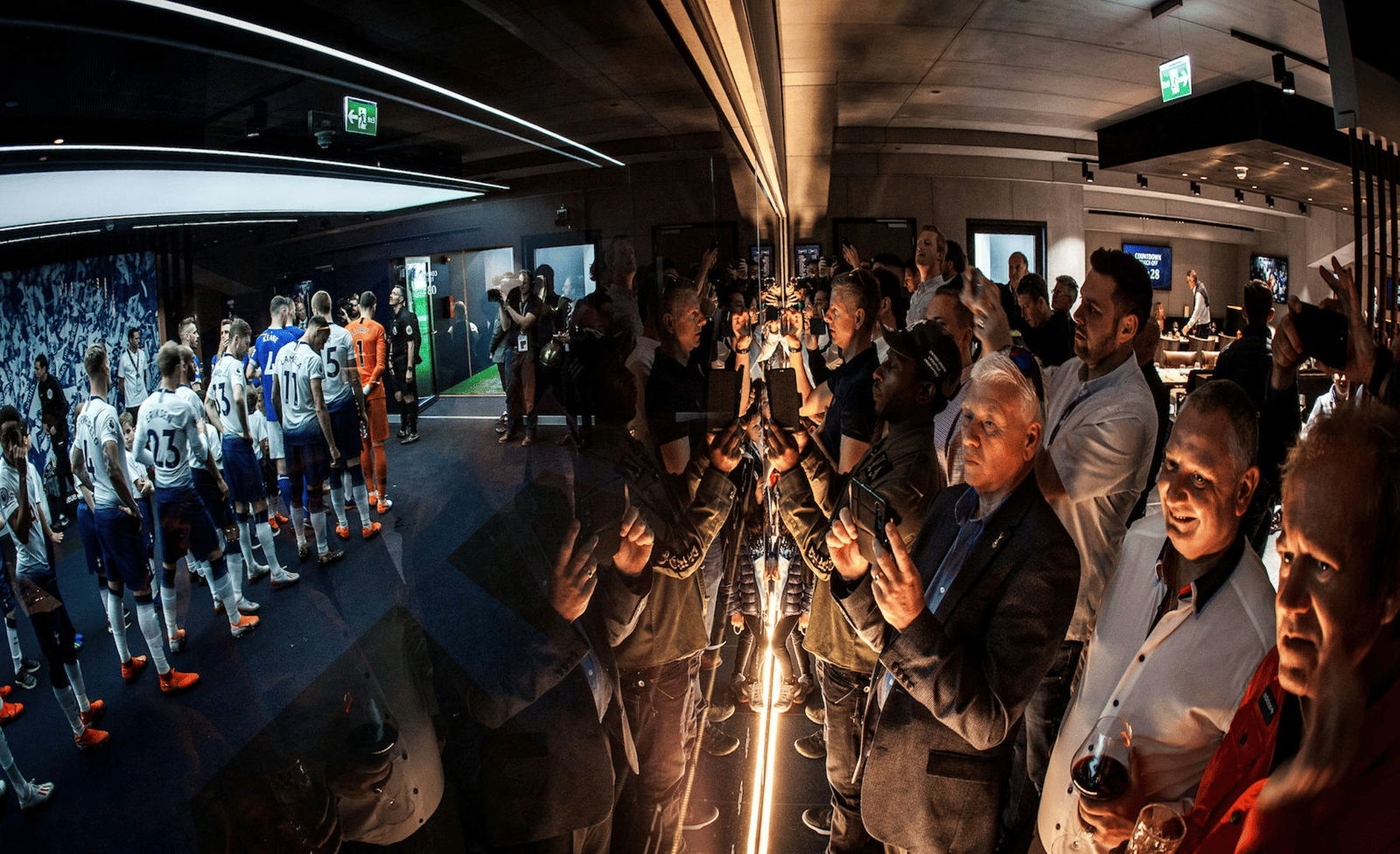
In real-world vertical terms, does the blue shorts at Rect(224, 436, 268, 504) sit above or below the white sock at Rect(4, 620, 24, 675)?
above

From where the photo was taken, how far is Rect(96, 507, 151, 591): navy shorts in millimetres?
349

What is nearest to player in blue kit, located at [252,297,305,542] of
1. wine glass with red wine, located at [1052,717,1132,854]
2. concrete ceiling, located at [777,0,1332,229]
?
wine glass with red wine, located at [1052,717,1132,854]

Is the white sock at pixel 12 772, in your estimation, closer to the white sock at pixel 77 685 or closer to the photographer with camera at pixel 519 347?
the white sock at pixel 77 685

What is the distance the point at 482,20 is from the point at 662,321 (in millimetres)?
794

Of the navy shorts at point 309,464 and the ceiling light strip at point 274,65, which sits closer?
the ceiling light strip at point 274,65

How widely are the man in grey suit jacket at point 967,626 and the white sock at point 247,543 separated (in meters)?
1.14

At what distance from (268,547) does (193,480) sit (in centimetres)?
6

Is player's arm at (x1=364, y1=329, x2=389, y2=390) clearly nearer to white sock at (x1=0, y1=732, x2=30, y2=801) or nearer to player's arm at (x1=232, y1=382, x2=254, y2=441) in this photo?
player's arm at (x1=232, y1=382, x2=254, y2=441)

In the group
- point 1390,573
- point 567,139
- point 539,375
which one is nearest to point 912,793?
point 1390,573

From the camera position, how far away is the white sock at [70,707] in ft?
0.99

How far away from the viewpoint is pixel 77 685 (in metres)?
0.32

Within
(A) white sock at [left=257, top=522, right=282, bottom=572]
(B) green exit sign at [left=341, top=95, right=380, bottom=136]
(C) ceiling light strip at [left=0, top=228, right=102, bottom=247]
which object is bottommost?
(A) white sock at [left=257, top=522, right=282, bottom=572]

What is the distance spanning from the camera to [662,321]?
132cm

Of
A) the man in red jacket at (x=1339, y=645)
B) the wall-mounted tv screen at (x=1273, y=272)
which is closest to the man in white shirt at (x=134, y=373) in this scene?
the man in red jacket at (x=1339, y=645)
